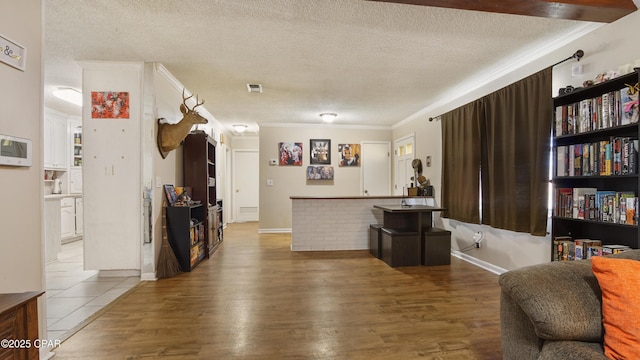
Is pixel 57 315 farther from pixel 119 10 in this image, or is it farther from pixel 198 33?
pixel 198 33

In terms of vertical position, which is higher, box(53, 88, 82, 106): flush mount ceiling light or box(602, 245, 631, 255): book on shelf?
box(53, 88, 82, 106): flush mount ceiling light

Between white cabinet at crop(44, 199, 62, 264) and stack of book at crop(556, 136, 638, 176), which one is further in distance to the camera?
white cabinet at crop(44, 199, 62, 264)

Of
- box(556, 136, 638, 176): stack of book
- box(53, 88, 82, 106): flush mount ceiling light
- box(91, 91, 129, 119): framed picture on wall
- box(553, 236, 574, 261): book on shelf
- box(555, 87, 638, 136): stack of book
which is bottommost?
box(553, 236, 574, 261): book on shelf

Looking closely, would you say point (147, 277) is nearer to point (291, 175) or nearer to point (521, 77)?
point (291, 175)

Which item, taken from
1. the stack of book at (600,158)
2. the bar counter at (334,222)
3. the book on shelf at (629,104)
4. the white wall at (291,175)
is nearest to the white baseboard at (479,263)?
the bar counter at (334,222)

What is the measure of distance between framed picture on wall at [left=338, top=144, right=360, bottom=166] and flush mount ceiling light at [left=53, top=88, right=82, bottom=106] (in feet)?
16.6

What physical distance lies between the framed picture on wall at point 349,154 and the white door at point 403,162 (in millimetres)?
980

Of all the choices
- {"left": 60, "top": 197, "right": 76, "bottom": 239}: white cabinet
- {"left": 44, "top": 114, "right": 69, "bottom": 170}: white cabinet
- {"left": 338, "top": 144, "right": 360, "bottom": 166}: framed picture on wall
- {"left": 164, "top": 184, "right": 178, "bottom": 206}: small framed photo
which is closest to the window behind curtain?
{"left": 338, "top": 144, "right": 360, "bottom": 166}: framed picture on wall

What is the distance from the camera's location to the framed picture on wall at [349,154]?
22.1 ft

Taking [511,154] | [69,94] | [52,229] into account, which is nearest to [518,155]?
[511,154]

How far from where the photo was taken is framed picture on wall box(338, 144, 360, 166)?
22.1 feet

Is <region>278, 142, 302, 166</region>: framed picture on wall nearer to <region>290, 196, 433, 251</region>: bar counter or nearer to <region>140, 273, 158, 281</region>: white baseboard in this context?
<region>290, 196, 433, 251</region>: bar counter

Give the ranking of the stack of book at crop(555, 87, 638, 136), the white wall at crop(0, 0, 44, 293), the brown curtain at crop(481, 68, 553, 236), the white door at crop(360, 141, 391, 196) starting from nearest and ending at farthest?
the white wall at crop(0, 0, 44, 293)
the stack of book at crop(555, 87, 638, 136)
the brown curtain at crop(481, 68, 553, 236)
the white door at crop(360, 141, 391, 196)

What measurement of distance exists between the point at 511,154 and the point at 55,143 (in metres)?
7.72
